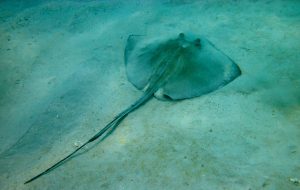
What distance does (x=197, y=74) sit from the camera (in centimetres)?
400

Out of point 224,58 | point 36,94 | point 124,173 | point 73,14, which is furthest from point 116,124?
point 73,14

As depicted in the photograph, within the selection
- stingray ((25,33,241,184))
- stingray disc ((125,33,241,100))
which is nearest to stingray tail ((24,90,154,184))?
stingray ((25,33,241,184))

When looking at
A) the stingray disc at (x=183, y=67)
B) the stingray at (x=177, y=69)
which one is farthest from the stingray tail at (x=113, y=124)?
the stingray disc at (x=183, y=67)

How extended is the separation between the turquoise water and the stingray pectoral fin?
156mm

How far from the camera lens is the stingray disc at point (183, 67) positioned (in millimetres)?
3902

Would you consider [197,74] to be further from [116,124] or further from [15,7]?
[15,7]

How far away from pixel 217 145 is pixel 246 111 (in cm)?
76

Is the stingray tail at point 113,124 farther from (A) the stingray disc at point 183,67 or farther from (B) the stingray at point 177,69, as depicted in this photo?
(A) the stingray disc at point 183,67

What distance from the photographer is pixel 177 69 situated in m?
4.04

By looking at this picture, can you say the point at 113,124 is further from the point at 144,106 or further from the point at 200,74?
the point at 200,74

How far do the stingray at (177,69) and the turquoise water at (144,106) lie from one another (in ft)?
0.49

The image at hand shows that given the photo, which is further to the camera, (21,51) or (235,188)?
(21,51)

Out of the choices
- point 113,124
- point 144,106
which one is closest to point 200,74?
point 144,106

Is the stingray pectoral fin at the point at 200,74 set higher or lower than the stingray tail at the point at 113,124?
higher
